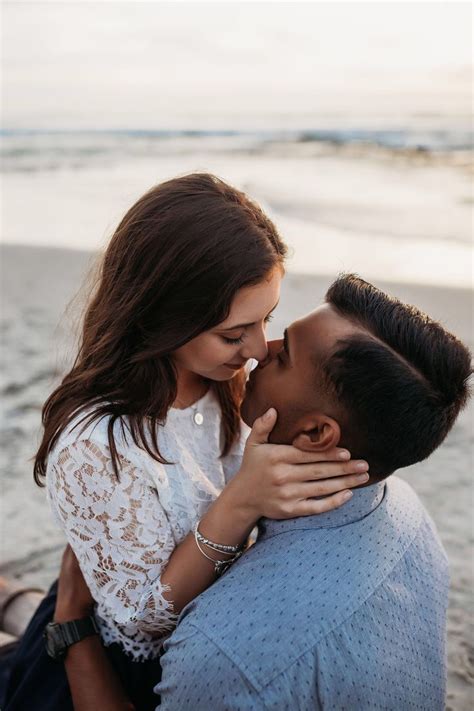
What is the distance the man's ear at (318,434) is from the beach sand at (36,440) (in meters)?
0.89

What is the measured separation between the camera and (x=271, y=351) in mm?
1977

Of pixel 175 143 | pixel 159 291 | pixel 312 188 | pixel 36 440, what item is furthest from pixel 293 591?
pixel 175 143

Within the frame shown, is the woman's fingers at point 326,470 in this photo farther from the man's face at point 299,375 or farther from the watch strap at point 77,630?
the watch strap at point 77,630

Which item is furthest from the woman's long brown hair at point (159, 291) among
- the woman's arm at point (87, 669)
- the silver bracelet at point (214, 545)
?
the woman's arm at point (87, 669)

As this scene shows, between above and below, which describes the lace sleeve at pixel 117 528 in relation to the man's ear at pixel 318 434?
below

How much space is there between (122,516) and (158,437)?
0.79 feet

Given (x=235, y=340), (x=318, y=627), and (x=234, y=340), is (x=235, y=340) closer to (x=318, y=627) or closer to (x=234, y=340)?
(x=234, y=340)

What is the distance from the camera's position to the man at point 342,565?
1506 mm

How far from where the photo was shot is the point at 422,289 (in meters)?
6.69

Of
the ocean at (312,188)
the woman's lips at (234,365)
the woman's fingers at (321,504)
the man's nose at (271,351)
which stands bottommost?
the ocean at (312,188)

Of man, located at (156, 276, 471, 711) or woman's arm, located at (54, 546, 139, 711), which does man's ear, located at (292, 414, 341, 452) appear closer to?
man, located at (156, 276, 471, 711)

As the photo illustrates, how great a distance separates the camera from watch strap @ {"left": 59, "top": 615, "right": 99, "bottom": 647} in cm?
195

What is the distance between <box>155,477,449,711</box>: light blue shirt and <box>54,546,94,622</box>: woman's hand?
0.50 meters

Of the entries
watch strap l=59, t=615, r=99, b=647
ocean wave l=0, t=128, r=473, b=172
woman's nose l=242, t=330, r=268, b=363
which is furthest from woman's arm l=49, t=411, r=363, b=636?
ocean wave l=0, t=128, r=473, b=172
